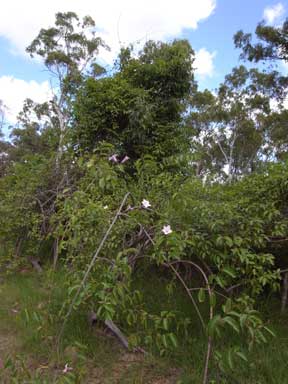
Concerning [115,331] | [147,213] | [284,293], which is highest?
[147,213]

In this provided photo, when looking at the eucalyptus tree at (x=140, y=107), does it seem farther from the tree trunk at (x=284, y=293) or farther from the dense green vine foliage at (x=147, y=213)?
the tree trunk at (x=284, y=293)

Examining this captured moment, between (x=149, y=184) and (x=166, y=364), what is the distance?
50.5 inches

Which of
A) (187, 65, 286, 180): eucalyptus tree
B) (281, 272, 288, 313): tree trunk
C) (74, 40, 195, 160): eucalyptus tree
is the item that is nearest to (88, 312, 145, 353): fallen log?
(281, 272, 288, 313): tree trunk

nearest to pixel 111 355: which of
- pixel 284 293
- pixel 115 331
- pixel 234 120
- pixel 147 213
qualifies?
pixel 115 331

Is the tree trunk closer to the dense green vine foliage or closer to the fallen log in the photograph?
the dense green vine foliage

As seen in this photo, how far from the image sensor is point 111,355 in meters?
2.01

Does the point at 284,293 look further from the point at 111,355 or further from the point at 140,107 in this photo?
the point at 140,107

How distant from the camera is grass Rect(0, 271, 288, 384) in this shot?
5.55ft

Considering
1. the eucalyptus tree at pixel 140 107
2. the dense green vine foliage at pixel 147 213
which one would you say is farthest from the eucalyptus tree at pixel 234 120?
the eucalyptus tree at pixel 140 107

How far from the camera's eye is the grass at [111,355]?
1692mm

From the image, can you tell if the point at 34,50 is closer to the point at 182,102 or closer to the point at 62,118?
the point at 62,118

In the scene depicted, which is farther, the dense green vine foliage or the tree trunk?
the tree trunk

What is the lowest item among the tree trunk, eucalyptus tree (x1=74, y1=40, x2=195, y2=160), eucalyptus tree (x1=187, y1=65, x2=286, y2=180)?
the tree trunk

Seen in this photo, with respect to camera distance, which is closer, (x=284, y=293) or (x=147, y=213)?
(x=147, y=213)
